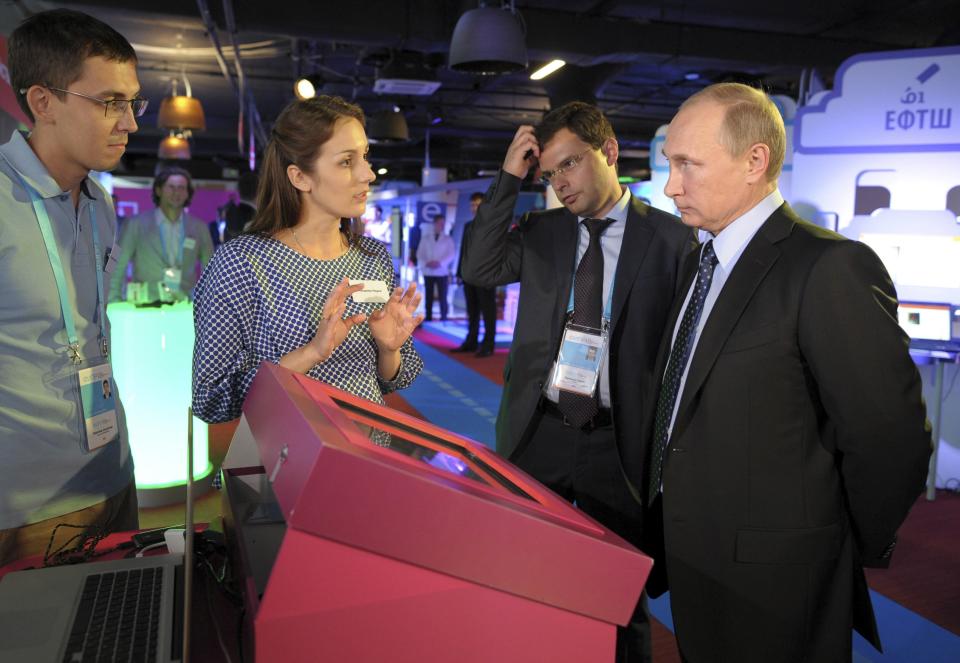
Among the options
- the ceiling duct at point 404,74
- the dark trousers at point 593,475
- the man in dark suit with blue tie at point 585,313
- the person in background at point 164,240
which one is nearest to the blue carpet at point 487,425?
the dark trousers at point 593,475

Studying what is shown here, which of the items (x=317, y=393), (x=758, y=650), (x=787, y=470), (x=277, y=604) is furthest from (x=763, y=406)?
(x=277, y=604)

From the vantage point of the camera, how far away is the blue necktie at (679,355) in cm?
159

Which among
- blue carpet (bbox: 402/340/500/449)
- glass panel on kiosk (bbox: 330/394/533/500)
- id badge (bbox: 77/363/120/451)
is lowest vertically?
blue carpet (bbox: 402/340/500/449)

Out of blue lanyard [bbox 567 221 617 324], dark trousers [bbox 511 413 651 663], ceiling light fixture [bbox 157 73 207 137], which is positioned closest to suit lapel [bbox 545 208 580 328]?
blue lanyard [bbox 567 221 617 324]

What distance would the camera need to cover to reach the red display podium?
693 mm

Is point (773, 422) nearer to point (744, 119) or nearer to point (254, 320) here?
point (744, 119)

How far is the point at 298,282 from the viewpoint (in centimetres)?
169

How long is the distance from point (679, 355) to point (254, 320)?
94cm

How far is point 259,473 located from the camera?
1.23m

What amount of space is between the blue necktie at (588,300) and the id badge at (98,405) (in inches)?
43.8

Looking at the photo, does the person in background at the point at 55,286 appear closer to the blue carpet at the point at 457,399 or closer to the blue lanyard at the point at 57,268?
the blue lanyard at the point at 57,268

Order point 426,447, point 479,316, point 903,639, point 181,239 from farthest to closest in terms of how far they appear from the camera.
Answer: point 479,316 → point 181,239 → point 903,639 → point 426,447

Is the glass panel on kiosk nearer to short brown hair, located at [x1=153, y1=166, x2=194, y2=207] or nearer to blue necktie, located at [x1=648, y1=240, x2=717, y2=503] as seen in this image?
blue necktie, located at [x1=648, y1=240, x2=717, y2=503]

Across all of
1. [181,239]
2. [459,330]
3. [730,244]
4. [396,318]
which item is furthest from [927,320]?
[459,330]
